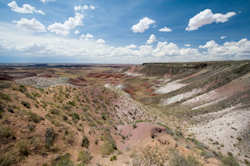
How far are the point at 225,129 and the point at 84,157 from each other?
50.8 ft

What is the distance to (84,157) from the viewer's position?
6156 mm

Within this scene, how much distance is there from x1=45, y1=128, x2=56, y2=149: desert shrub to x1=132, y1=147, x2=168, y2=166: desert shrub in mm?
4847

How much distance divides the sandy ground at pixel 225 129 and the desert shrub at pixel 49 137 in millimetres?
13761

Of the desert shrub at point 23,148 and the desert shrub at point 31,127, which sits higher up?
the desert shrub at point 31,127

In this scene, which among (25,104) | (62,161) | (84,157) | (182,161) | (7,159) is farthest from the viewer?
(25,104)

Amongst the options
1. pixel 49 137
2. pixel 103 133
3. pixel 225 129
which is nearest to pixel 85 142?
pixel 103 133

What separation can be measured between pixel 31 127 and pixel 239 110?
23.1 meters

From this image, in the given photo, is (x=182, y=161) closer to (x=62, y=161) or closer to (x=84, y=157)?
(x=84, y=157)

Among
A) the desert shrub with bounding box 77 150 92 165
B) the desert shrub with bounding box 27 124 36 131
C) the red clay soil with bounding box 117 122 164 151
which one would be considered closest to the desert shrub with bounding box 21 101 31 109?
the desert shrub with bounding box 27 124 36 131

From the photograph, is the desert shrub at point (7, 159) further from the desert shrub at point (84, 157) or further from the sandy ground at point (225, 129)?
the sandy ground at point (225, 129)

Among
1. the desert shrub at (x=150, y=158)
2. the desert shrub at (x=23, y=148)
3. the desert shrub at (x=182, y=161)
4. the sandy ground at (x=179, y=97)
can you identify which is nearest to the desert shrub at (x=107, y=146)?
A: the desert shrub at (x=150, y=158)

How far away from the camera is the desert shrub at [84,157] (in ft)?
19.5

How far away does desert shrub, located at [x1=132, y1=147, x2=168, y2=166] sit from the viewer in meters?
5.95

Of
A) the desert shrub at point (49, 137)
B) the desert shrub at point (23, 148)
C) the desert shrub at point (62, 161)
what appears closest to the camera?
the desert shrub at point (23, 148)
